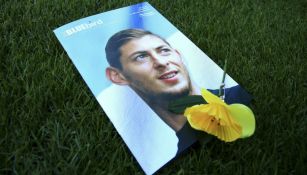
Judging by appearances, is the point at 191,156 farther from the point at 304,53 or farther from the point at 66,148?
the point at 304,53

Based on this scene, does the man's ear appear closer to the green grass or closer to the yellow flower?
the green grass

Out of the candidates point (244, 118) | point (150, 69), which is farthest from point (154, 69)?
point (244, 118)

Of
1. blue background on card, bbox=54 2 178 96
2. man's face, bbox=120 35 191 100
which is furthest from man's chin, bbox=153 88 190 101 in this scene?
blue background on card, bbox=54 2 178 96

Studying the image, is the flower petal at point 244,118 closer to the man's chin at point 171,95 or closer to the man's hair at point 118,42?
the man's chin at point 171,95

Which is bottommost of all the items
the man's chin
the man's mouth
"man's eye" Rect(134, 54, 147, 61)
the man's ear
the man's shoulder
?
the man's shoulder

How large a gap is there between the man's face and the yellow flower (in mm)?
100

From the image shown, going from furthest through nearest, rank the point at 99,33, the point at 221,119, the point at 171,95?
the point at 99,33
the point at 171,95
the point at 221,119

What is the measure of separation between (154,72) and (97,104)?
0.13 meters

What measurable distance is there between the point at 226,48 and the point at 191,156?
0.33m

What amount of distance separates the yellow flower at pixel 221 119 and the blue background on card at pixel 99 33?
0.20 meters

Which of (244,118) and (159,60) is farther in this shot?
(159,60)

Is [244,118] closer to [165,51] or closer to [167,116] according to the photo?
[167,116]

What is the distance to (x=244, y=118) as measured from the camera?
0.62 meters

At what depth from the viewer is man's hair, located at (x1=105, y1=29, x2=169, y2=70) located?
0.76 metres
